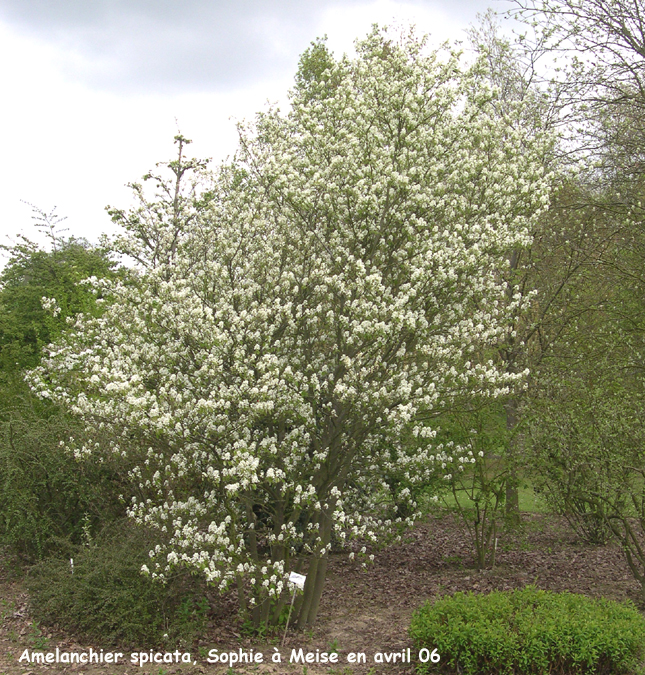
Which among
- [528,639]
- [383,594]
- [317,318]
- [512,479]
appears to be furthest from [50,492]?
[512,479]

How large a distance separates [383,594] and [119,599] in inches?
169

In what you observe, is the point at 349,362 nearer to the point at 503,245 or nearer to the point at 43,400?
the point at 503,245

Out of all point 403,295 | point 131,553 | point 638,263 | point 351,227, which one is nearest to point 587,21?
point 638,263

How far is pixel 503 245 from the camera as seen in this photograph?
7715 mm

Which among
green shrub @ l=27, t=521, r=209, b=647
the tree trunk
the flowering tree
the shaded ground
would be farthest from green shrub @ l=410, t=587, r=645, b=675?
the tree trunk

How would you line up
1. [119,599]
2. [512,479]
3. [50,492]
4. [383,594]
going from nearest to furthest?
[119,599] → [50,492] → [383,594] → [512,479]

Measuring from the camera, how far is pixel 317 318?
772 centimetres

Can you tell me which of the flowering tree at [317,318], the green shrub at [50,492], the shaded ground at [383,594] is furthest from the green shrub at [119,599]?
the green shrub at [50,492]

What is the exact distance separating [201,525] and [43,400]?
263 inches

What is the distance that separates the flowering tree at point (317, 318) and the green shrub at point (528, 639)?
1190mm

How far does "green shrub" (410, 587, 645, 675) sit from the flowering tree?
1190 millimetres

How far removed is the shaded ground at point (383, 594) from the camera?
276 inches

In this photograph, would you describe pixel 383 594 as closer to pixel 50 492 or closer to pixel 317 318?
pixel 317 318

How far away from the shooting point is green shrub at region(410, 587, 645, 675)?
20.7ft
